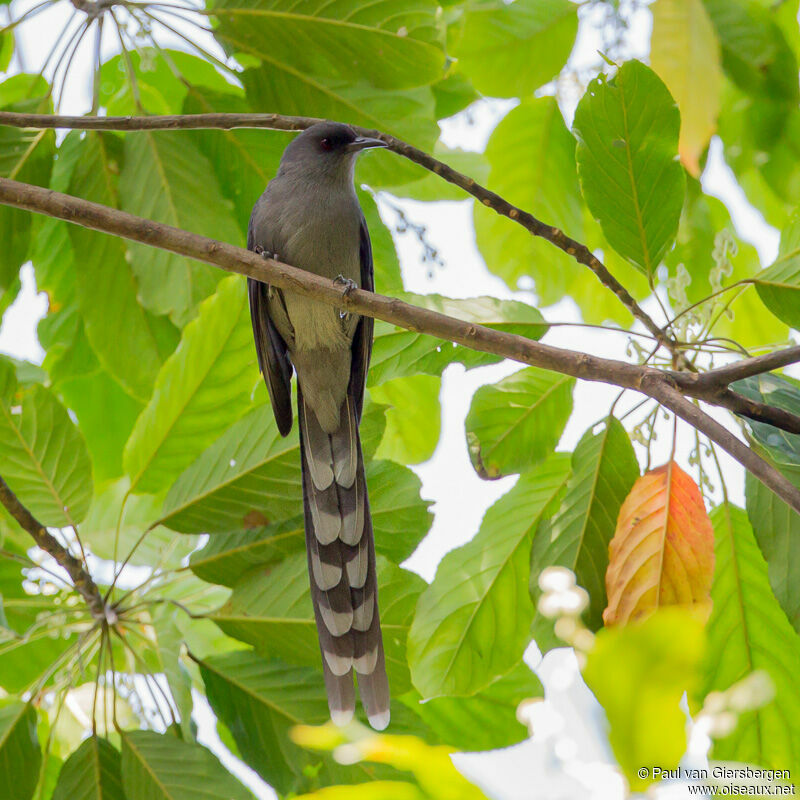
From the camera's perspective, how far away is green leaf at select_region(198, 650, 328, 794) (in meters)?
2.79

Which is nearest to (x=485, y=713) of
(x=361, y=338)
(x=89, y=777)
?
(x=89, y=777)

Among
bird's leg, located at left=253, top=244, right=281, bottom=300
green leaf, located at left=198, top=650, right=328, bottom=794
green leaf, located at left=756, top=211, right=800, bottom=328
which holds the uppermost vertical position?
bird's leg, located at left=253, top=244, right=281, bottom=300

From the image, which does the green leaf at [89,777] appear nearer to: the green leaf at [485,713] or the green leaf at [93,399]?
the green leaf at [485,713]

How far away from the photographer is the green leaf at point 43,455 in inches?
114

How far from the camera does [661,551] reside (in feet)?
7.94

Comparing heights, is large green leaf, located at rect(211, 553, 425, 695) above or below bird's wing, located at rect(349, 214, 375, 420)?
below

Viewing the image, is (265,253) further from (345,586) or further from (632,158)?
(632,158)

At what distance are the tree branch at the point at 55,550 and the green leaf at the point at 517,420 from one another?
132 cm

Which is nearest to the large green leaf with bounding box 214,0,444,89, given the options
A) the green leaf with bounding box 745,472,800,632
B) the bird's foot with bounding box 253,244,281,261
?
the bird's foot with bounding box 253,244,281,261

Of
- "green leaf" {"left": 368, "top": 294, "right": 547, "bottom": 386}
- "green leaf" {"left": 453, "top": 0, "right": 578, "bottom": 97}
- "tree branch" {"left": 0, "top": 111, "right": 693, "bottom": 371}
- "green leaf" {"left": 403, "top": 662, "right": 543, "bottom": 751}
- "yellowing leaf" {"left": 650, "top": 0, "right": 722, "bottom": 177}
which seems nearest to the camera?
"yellowing leaf" {"left": 650, "top": 0, "right": 722, "bottom": 177}

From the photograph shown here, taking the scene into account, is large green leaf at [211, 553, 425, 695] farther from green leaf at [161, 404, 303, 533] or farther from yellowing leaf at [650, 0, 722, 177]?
yellowing leaf at [650, 0, 722, 177]

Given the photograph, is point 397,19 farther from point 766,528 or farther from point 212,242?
point 766,528

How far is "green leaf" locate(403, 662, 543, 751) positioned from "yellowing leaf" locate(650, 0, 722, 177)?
99.3 inches

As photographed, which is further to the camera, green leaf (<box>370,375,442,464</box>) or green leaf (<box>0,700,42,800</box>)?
green leaf (<box>370,375,442,464</box>)
